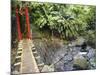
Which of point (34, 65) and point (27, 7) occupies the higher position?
point (27, 7)

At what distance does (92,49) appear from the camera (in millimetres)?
2121

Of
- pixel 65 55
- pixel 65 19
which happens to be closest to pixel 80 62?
pixel 65 55

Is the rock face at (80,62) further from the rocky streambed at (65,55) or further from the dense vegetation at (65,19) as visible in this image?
the dense vegetation at (65,19)

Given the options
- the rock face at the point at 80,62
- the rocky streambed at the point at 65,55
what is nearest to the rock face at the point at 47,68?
the rocky streambed at the point at 65,55

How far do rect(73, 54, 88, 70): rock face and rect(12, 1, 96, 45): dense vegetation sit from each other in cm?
22

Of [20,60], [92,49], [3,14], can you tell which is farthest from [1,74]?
[92,49]

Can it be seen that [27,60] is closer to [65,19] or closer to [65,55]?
[65,55]

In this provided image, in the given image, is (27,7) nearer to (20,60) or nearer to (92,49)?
(20,60)

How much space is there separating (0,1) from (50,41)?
653 mm

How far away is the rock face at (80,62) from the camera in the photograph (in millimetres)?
2045

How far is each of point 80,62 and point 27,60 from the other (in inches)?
23.8

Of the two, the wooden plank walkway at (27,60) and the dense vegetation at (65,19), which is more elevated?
the dense vegetation at (65,19)

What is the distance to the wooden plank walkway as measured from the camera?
1.87 m

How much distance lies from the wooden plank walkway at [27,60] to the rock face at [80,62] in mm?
445
